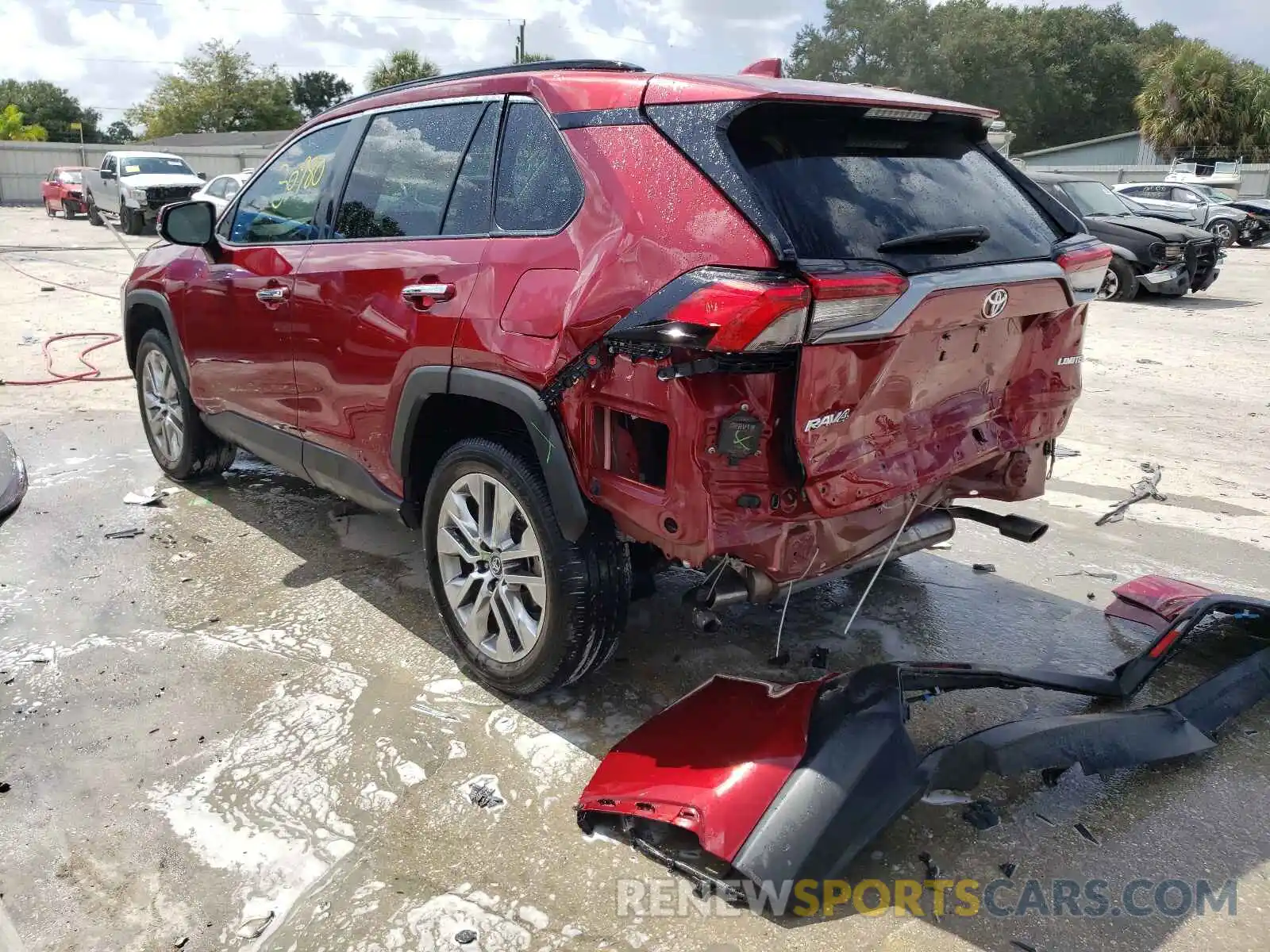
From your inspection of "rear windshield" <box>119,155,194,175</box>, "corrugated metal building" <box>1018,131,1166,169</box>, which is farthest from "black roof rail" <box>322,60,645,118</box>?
"corrugated metal building" <box>1018,131,1166,169</box>

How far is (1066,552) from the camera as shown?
4.66m

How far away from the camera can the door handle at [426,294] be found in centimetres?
311

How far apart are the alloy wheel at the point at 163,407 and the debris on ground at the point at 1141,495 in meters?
4.90

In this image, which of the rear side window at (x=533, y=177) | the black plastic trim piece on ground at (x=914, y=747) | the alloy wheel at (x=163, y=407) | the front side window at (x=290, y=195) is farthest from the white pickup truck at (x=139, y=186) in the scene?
the black plastic trim piece on ground at (x=914, y=747)

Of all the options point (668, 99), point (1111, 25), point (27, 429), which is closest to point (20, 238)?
point (27, 429)

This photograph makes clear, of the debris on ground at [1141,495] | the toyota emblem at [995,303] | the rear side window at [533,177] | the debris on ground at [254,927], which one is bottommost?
the debris on ground at [254,927]

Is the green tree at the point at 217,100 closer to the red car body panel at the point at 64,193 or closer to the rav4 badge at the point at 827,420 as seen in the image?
the red car body panel at the point at 64,193

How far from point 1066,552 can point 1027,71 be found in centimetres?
6257

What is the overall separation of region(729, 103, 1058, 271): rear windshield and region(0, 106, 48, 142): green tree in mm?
68159

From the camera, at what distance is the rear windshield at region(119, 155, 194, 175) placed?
22.1 meters

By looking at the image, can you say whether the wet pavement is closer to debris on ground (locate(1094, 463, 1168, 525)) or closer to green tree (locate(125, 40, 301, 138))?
debris on ground (locate(1094, 463, 1168, 525))

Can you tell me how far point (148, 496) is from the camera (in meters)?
5.31

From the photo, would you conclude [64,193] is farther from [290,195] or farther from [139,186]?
[290,195]

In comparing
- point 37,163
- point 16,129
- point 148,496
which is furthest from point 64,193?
point 16,129
